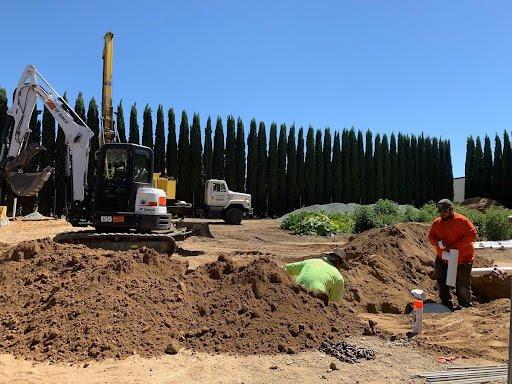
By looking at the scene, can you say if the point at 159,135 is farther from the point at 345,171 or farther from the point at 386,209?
the point at 386,209

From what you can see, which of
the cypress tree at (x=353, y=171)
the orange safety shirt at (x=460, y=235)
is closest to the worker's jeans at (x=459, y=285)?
the orange safety shirt at (x=460, y=235)

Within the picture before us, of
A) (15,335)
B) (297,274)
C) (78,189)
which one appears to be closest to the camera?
(15,335)

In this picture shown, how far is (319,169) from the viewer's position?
31812 millimetres

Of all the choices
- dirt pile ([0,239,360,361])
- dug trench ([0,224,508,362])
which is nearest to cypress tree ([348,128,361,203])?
dug trench ([0,224,508,362])

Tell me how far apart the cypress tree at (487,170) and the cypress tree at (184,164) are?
20.7m

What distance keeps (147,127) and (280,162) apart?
8.04 meters

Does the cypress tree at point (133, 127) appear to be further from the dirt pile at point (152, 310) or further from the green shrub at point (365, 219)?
the dirt pile at point (152, 310)

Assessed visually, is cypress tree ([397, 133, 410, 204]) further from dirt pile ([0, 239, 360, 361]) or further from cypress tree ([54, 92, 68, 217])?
dirt pile ([0, 239, 360, 361])

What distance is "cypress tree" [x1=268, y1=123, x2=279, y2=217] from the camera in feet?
99.1

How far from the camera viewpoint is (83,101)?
2503 centimetres

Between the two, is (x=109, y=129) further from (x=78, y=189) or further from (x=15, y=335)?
(x=15, y=335)

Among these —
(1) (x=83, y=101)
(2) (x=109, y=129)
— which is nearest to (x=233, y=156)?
(1) (x=83, y=101)

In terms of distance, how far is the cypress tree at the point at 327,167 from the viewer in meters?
32.1

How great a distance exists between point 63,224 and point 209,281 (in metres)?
13.7
